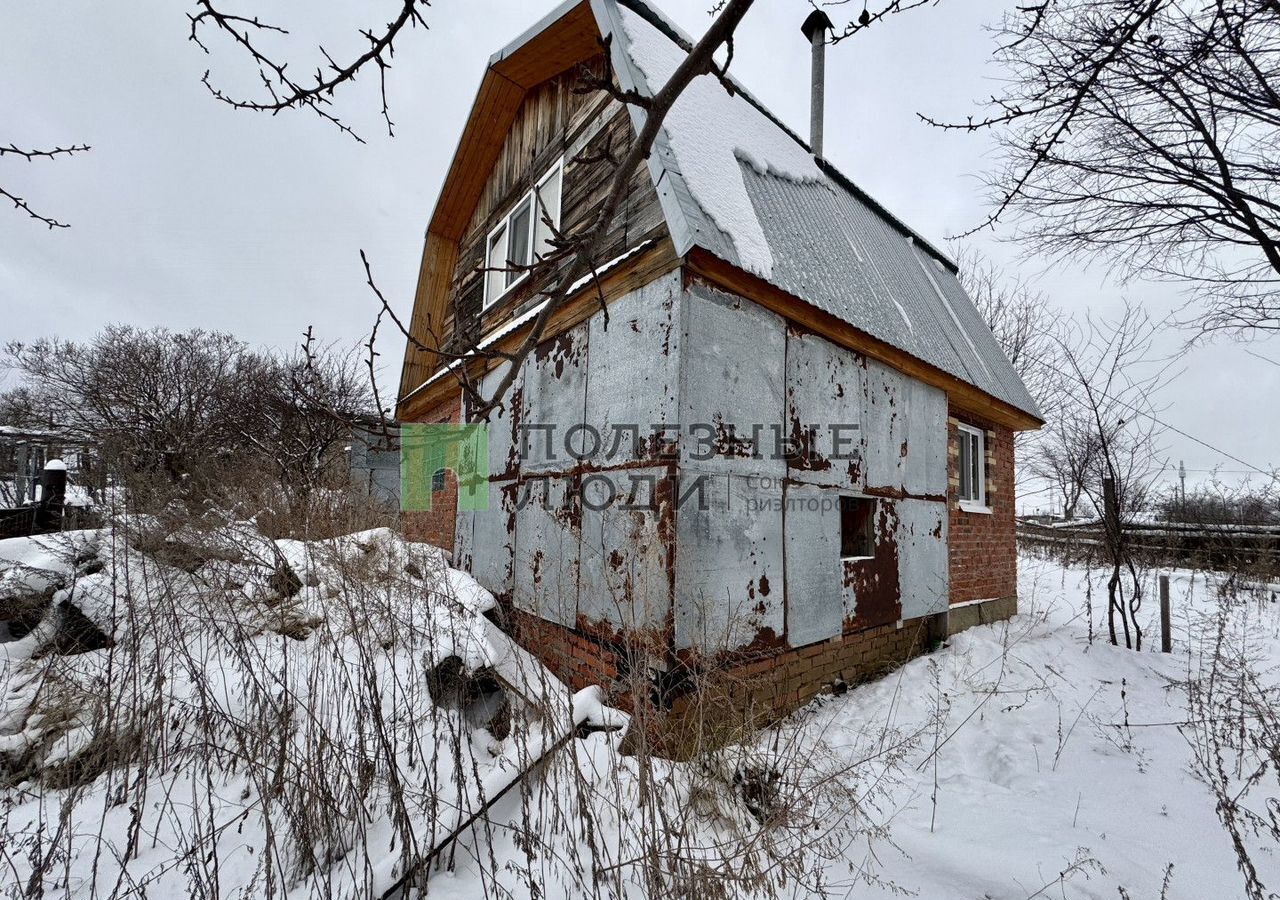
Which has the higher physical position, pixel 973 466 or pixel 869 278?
pixel 869 278

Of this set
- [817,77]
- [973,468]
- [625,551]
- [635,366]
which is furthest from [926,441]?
[817,77]

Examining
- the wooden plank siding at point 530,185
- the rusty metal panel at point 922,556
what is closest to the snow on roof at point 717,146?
the wooden plank siding at point 530,185

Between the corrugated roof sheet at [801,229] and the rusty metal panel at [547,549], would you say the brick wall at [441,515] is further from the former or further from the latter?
the corrugated roof sheet at [801,229]

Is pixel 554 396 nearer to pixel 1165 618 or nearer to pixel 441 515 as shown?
pixel 441 515

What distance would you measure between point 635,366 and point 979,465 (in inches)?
217

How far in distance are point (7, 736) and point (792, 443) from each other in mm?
4975

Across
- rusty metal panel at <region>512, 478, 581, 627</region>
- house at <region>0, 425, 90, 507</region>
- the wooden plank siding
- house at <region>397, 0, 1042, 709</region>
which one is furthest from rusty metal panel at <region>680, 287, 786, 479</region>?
house at <region>0, 425, 90, 507</region>

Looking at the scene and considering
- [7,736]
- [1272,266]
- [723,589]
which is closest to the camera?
[7,736]

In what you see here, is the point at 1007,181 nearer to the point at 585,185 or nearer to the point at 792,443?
the point at 792,443

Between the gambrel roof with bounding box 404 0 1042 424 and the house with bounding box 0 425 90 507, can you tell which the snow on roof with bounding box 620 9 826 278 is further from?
the house with bounding box 0 425 90 507

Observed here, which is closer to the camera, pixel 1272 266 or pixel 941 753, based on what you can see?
pixel 941 753

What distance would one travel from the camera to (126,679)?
8.00 ft

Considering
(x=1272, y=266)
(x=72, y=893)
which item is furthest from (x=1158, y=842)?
(x=1272, y=266)

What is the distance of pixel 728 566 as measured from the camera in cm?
322
